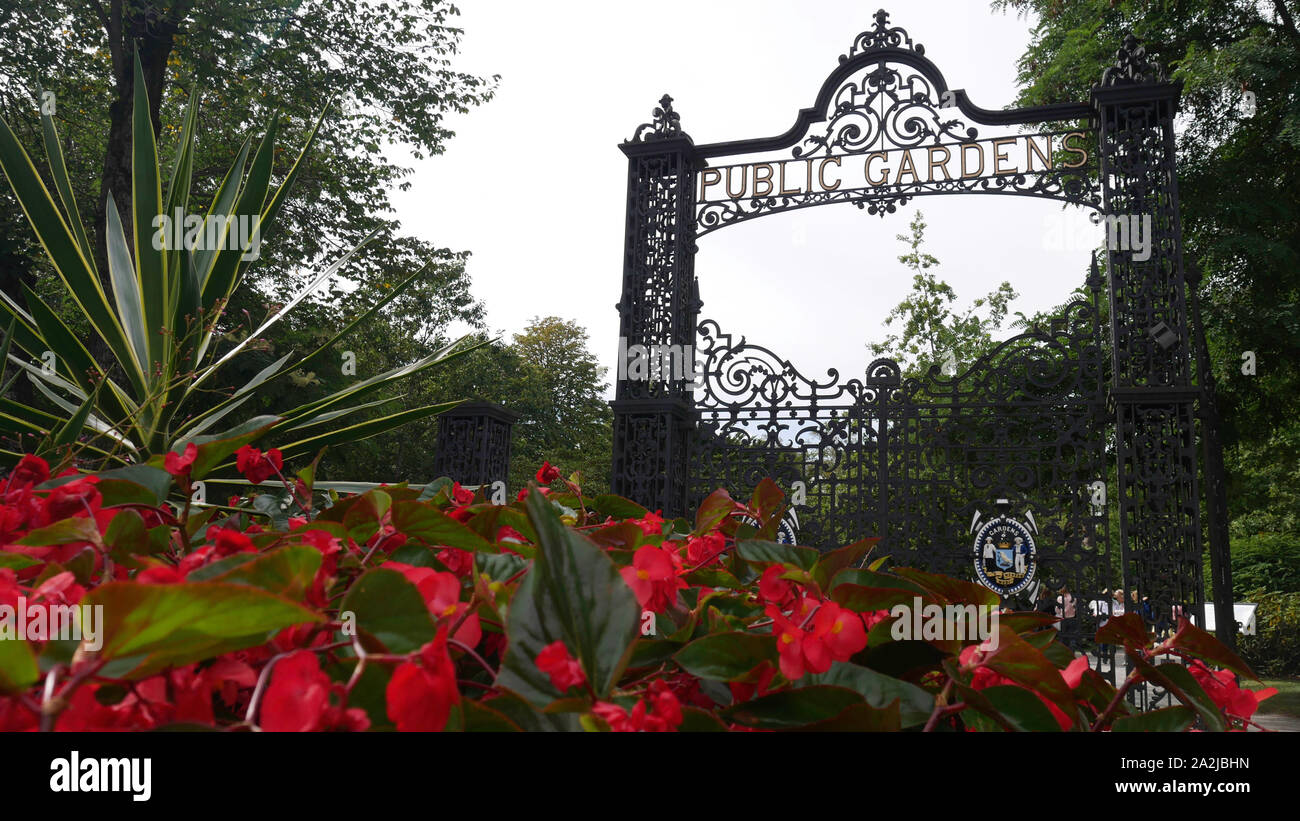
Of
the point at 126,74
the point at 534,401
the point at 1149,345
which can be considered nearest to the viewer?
the point at 1149,345

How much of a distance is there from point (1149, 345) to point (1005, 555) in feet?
6.43

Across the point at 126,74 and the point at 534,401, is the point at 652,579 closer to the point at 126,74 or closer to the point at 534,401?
the point at 126,74

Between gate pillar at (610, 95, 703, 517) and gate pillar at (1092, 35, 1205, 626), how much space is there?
11.3 feet

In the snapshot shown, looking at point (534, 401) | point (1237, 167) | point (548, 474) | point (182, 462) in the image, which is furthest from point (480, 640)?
point (534, 401)

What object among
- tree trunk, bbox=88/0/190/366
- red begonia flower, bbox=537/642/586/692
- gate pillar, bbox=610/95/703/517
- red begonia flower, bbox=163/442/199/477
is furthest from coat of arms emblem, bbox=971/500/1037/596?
tree trunk, bbox=88/0/190/366

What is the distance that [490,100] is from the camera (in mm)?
13945

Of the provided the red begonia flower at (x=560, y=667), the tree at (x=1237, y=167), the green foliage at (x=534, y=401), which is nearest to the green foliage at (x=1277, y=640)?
the tree at (x=1237, y=167)

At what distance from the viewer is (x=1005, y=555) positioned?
636 cm

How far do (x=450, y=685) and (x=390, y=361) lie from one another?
25267 mm

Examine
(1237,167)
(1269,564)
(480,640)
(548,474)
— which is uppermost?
(1237,167)

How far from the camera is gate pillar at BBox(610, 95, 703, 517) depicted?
22.5ft
